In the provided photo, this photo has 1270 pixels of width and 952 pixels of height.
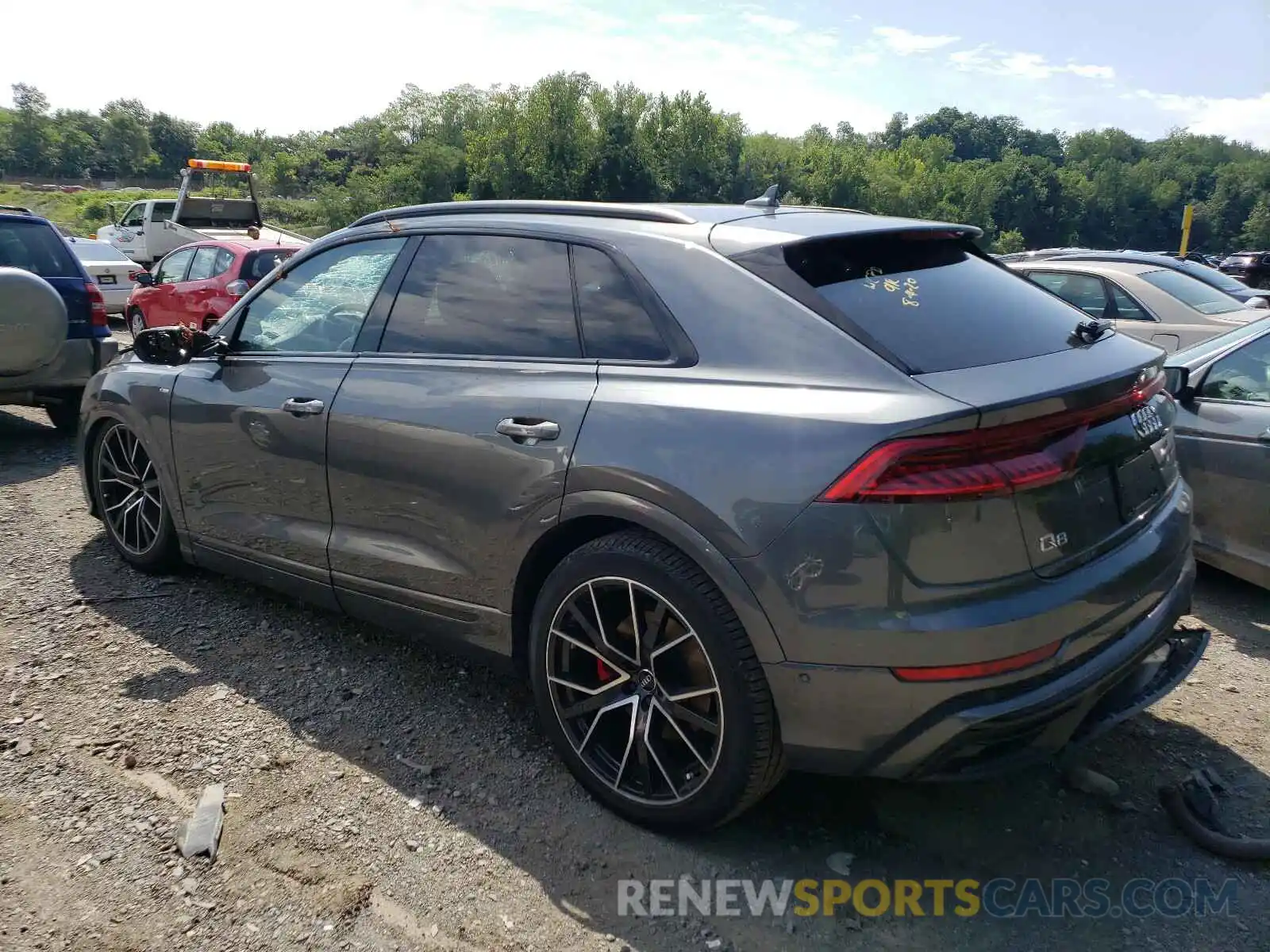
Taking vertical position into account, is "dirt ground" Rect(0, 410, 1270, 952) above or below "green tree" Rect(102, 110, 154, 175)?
below

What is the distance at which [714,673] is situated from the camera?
2410 mm

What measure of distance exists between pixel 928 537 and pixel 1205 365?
3.27 m

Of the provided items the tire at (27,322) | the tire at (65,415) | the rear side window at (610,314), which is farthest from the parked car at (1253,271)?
the rear side window at (610,314)

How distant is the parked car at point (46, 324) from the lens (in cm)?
614

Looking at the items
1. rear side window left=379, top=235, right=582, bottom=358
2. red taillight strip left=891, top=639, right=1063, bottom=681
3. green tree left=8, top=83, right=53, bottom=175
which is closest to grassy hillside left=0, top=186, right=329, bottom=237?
green tree left=8, top=83, right=53, bottom=175

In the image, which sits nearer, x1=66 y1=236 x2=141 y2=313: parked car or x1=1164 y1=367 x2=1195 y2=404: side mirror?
x1=1164 y1=367 x2=1195 y2=404: side mirror

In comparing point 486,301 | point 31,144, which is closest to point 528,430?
point 486,301

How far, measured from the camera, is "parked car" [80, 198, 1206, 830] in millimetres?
2176

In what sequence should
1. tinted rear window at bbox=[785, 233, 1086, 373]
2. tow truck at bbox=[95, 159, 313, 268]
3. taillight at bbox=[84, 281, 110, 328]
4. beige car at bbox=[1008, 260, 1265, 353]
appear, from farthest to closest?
tow truck at bbox=[95, 159, 313, 268]
beige car at bbox=[1008, 260, 1265, 353]
taillight at bbox=[84, 281, 110, 328]
tinted rear window at bbox=[785, 233, 1086, 373]

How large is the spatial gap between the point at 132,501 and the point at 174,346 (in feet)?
3.10

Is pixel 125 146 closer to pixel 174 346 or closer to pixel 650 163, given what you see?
pixel 650 163

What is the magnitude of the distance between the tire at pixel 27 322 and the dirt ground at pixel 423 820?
3.11m

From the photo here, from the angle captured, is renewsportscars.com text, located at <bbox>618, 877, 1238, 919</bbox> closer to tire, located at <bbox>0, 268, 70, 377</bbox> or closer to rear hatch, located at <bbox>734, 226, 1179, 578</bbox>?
rear hatch, located at <bbox>734, 226, 1179, 578</bbox>

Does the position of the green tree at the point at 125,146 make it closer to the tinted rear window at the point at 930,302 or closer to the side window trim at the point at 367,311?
the side window trim at the point at 367,311
